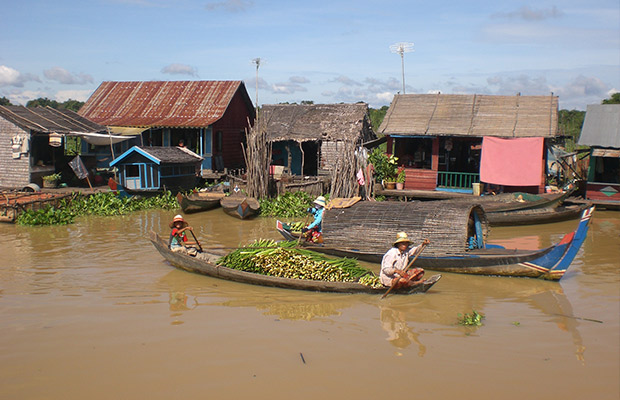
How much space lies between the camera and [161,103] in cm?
2408

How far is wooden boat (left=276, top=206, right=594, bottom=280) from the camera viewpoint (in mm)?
9359

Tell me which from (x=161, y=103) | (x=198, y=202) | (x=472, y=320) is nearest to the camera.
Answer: (x=472, y=320)

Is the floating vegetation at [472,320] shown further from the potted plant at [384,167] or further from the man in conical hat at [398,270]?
the potted plant at [384,167]

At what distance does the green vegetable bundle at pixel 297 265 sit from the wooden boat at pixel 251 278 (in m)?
0.19

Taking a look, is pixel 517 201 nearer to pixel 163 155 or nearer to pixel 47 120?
pixel 163 155

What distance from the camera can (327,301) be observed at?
29.0ft

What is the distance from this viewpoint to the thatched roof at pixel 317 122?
70.9 feet

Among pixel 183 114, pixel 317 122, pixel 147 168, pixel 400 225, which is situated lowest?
pixel 400 225

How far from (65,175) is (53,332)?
14.8 meters

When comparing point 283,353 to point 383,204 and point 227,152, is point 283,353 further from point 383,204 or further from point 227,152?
point 227,152

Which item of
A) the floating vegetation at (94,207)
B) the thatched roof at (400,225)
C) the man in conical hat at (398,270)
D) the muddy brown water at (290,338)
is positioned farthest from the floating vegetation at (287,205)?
the man in conical hat at (398,270)

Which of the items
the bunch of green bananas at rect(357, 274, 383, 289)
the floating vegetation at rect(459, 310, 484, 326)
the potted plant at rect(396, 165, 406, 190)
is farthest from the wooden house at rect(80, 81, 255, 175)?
the floating vegetation at rect(459, 310, 484, 326)

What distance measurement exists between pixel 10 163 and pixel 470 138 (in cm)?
1592

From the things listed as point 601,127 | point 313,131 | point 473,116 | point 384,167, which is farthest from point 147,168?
point 601,127
